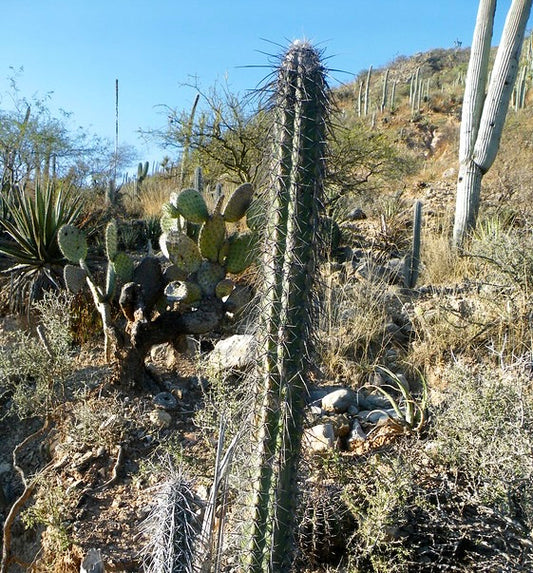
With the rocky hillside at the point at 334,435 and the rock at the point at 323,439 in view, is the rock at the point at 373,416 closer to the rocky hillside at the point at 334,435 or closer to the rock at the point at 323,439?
the rocky hillside at the point at 334,435

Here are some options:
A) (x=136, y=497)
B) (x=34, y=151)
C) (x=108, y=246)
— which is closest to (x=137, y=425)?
(x=136, y=497)

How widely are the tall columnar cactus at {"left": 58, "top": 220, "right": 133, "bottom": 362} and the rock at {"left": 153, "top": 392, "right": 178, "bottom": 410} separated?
51cm

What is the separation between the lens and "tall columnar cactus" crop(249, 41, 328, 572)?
2271 millimetres

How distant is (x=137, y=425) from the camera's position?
376 centimetres

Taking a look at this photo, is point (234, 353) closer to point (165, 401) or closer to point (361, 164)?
point (165, 401)

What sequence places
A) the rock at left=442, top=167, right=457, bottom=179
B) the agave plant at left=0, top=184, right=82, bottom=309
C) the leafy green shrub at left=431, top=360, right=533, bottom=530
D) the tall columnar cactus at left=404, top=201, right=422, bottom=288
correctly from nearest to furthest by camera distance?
the leafy green shrub at left=431, top=360, right=533, bottom=530
the agave plant at left=0, top=184, right=82, bottom=309
the tall columnar cactus at left=404, top=201, right=422, bottom=288
the rock at left=442, top=167, right=457, bottom=179

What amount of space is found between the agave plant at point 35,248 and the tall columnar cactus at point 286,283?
11.5 feet

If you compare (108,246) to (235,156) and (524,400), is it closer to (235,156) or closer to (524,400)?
(524,400)

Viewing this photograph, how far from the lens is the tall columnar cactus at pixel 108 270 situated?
4082 millimetres

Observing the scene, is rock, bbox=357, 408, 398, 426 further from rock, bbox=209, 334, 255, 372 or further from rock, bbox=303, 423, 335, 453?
rock, bbox=209, 334, 255, 372

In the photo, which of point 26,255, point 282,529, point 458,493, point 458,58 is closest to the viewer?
point 282,529

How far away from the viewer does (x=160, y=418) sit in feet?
12.3

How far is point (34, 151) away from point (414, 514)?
15.9 meters

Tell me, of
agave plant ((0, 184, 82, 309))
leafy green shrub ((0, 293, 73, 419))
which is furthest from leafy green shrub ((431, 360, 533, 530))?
agave plant ((0, 184, 82, 309))
